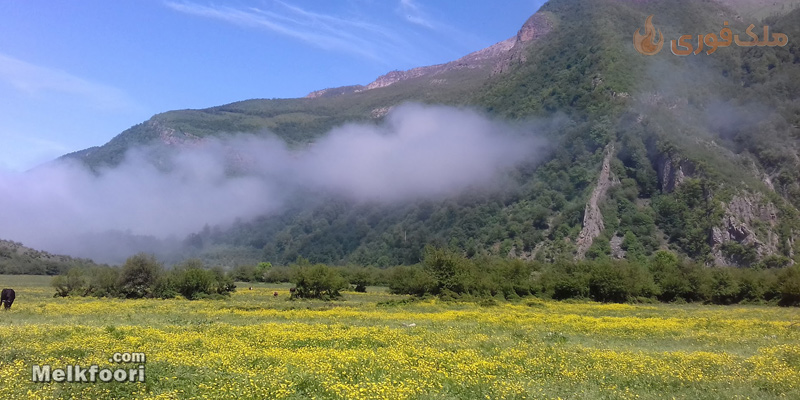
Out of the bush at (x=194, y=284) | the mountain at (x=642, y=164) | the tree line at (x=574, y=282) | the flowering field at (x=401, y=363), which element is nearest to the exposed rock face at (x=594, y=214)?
the mountain at (x=642, y=164)

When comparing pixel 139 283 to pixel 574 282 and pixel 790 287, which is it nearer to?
pixel 574 282

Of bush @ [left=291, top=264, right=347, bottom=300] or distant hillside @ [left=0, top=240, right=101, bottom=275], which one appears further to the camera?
distant hillside @ [left=0, top=240, right=101, bottom=275]

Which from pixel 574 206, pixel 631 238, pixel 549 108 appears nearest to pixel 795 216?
pixel 631 238

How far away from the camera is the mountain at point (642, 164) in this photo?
10712 cm

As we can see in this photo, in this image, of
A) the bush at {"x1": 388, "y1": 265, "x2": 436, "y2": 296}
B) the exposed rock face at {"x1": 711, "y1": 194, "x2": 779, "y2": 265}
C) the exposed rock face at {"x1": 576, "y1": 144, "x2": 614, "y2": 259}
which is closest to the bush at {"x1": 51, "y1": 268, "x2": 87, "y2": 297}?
the bush at {"x1": 388, "y1": 265, "x2": 436, "y2": 296}

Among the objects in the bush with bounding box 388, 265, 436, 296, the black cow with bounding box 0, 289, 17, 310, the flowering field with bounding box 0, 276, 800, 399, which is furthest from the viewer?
the bush with bounding box 388, 265, 436, 296

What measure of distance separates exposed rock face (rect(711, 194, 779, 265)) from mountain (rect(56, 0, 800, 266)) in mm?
254

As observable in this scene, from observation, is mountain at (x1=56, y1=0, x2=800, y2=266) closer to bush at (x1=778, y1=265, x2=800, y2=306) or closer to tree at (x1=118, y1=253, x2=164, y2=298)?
bush at (x1=778, y1=265, x2=800, y2=306)

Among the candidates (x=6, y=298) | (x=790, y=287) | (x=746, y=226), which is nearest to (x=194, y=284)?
(x=6, y=298)

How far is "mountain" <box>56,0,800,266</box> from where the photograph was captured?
10712cm

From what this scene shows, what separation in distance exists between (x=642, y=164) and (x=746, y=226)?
30.7 metres

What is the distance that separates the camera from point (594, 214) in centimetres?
11656

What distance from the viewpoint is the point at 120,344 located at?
16312 millimetres

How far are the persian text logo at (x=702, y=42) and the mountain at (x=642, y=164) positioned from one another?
12.4 feet
